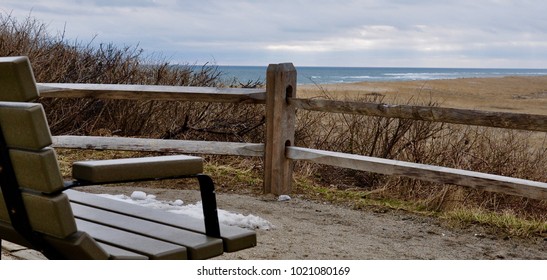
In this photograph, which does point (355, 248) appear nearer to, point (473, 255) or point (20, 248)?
point (473, 255)

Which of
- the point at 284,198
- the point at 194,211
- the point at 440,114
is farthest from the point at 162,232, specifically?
the point at 284,198

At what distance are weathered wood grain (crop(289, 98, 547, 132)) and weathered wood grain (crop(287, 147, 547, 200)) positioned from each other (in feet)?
1.28

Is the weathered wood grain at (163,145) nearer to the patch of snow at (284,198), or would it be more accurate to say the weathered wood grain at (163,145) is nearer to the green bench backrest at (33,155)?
the patch of snow at (284,198)

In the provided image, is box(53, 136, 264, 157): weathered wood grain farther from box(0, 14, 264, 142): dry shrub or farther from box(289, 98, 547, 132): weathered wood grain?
box(0, 14, 264, 142): dry shrub

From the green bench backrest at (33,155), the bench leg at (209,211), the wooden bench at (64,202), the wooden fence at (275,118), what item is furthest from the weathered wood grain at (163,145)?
the green bench backrest at (33,155)

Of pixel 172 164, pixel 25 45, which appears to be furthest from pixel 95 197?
pixel 25 45

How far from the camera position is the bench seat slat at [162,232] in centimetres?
321

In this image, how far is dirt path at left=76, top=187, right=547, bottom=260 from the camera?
5562 mm

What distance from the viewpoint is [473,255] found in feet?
18.6

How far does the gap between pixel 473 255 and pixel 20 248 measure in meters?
3.07

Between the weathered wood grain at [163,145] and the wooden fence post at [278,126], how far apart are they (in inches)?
6.6

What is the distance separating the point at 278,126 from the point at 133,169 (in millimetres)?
4267

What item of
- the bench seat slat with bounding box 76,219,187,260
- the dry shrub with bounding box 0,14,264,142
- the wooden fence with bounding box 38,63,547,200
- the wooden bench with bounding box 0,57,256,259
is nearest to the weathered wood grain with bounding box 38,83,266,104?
the wooden fence with bounding box 38,63,547,200

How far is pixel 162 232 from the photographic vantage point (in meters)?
3.36
